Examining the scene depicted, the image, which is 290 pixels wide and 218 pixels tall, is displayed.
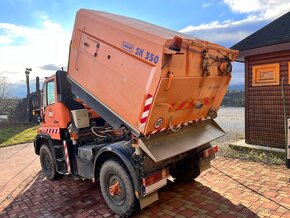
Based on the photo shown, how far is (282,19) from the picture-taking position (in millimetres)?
8484

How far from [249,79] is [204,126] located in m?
3.99

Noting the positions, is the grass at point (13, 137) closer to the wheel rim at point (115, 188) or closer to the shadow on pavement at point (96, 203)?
the shadow on pavement at point (96, 203)

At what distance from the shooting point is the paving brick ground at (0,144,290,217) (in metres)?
4.38

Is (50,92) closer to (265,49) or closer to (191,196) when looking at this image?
(191,196)

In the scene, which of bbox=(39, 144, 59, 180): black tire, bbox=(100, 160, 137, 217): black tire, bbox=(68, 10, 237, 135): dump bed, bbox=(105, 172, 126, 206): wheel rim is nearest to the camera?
bbox=(68, 10, 237, 135): dump bed

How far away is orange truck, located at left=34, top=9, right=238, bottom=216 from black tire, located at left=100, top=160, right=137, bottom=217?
0.05 feet

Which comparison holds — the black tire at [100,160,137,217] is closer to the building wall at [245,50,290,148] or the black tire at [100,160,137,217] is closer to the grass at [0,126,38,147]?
the building wall at [245,50,290,148]

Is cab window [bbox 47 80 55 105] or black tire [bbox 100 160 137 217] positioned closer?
black tire [bbox 100 160 137 217]

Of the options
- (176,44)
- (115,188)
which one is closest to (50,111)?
(115,188)

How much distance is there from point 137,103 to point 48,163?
4011 mm

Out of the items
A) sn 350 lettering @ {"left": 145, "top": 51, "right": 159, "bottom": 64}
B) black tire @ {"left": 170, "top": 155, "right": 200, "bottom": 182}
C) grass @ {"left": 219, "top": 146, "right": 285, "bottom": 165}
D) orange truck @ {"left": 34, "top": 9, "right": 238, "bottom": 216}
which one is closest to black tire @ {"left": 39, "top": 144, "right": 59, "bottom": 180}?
orange truck @ {"left": 34, "top": 9, "right": 238, "bottom": 216}

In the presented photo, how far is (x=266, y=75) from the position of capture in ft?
26.2

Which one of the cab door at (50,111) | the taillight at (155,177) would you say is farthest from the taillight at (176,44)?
the cab door at (50,111)

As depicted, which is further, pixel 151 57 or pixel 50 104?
pixel 50 104
